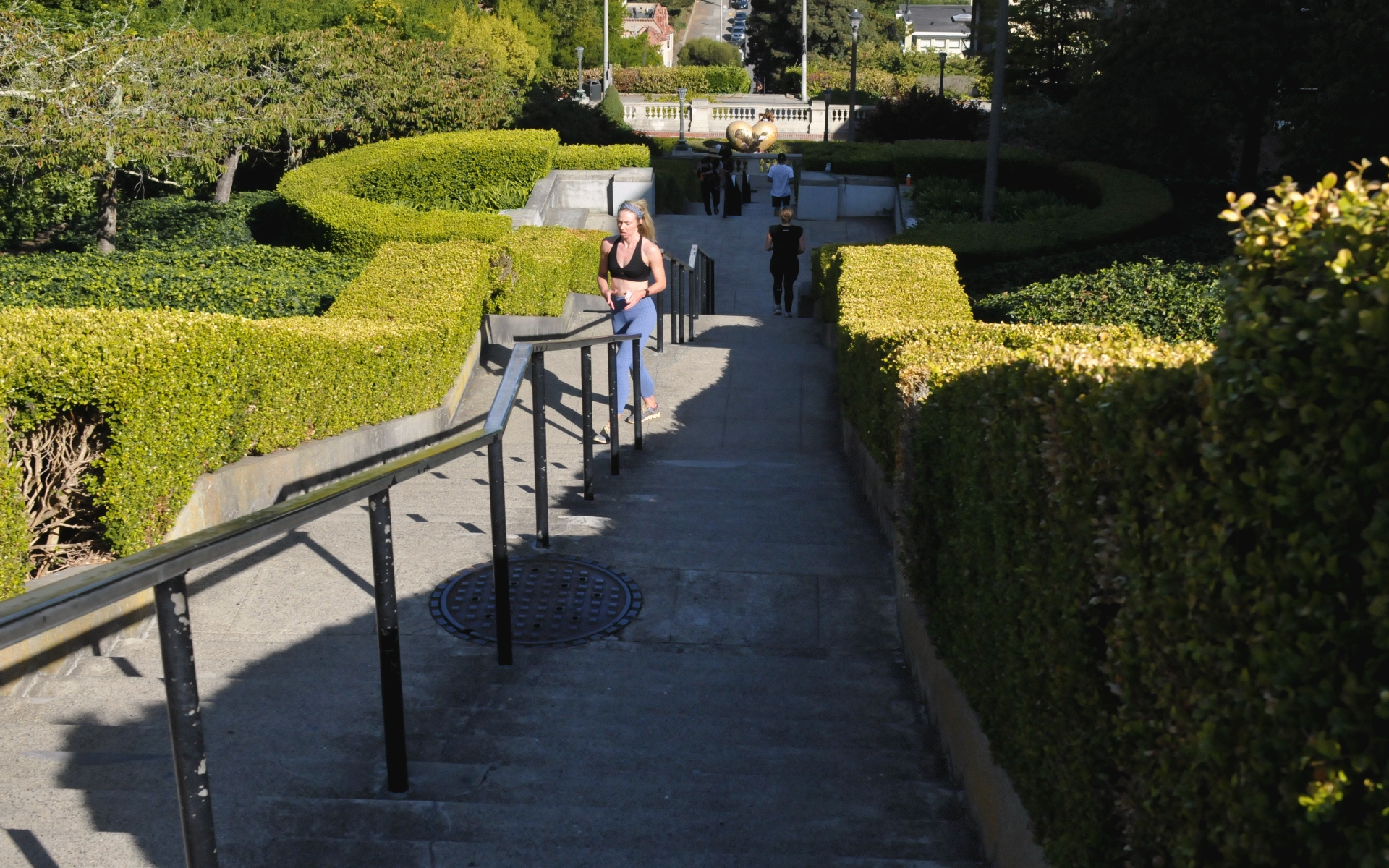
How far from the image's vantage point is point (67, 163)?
645 inches

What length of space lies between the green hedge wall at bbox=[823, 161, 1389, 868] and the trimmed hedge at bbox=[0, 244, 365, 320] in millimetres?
8676

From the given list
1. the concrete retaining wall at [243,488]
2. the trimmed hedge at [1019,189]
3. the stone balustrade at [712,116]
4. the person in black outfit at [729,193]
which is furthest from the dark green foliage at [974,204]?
the stone balustrade at [712,116]

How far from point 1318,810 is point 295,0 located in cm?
3428

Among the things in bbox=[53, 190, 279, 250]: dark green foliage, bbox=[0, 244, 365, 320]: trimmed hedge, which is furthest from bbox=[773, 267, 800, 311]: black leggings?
bbox=[53, 190, 279, 250]: dark green foliage

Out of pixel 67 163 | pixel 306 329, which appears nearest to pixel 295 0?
pixel 67 163

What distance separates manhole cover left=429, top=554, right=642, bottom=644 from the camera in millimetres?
5602

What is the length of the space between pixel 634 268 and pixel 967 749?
5832 millimetres

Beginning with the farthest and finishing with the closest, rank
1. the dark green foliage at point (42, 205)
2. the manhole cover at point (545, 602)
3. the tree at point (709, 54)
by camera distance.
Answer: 1. the tree at point (709, 54)
2. the dark green foliage at point (42, 205)
3. the manhole cover at point (545, 602)

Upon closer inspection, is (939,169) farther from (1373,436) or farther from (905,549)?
(1373,436)

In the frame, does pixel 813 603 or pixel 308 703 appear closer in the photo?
pixel 308 703

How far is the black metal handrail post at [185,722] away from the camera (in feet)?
9.04

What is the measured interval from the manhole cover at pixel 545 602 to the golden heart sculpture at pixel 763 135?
114ft

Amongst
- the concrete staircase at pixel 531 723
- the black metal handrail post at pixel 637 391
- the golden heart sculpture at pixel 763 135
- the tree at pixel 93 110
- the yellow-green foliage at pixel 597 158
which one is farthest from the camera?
the golden heart sculpture at pixel 763 135

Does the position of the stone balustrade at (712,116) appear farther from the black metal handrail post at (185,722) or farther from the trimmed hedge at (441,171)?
the black metal handrail post at (185,722)
